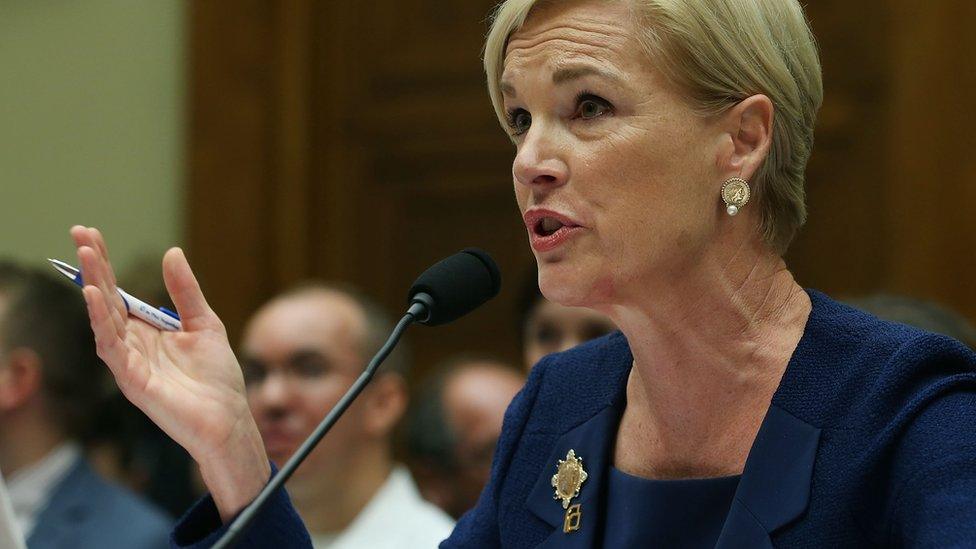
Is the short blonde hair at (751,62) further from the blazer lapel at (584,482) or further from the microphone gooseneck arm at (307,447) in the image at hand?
the microphone gooseneck arm at (307,447)

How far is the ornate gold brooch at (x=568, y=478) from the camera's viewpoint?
1958 mm

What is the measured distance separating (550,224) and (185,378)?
51 centimetres

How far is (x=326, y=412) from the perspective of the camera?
3551mm

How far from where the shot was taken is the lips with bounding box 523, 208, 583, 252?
1828 millimetres

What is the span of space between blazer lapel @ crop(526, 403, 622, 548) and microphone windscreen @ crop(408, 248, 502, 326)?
0.28 meters

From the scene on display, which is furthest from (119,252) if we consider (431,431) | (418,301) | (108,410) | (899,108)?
(418,301)

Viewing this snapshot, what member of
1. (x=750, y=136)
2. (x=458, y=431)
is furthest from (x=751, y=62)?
(x=458, y=431)

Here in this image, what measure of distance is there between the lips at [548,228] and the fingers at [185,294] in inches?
17.2

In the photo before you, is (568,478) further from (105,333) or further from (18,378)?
(18,378)

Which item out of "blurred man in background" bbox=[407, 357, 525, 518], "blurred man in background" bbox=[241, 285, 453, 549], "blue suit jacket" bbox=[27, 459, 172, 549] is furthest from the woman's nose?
"blurred man in background" bbox=[407, 357, 525, 518]

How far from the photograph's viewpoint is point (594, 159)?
5.96 feet

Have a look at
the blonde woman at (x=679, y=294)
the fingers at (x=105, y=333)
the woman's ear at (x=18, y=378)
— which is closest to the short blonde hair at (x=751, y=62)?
the blonde woman at (x=679, y=294)

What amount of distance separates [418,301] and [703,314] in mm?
379

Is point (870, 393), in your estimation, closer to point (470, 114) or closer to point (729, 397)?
point (729, 397)
